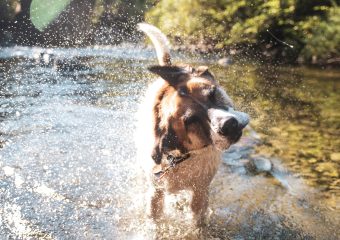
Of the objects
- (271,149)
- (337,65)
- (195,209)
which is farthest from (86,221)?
(337,65)

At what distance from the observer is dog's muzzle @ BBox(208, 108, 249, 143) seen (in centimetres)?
276

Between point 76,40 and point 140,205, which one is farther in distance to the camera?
point 76,40

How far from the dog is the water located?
33 cm

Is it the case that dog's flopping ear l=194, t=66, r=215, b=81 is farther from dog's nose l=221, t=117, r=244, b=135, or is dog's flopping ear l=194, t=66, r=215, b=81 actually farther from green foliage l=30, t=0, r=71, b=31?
green foliage l=30, t=0, r=71, b=31

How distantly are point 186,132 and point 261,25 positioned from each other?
9696 mm

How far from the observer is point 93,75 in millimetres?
9344

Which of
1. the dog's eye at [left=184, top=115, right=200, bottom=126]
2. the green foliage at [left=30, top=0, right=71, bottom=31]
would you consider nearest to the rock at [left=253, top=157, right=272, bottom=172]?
the dog's eye at [left=184, top=115, right=200, bottom=126]

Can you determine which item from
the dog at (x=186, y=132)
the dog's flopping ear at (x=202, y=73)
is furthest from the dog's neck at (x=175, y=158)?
the dog's flopping ear at (x=202, y=73)

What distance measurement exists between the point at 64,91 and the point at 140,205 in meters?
4.43

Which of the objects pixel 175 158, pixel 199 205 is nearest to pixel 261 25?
pixel 199 205

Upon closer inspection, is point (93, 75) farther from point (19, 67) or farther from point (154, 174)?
point (154, 174)

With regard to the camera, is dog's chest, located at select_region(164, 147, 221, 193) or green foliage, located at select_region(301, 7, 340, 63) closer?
dog's chest, located at select_region(164, 147, 221, 193)

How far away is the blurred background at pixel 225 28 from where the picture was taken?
10.9m

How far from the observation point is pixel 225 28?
1285 centimetres
